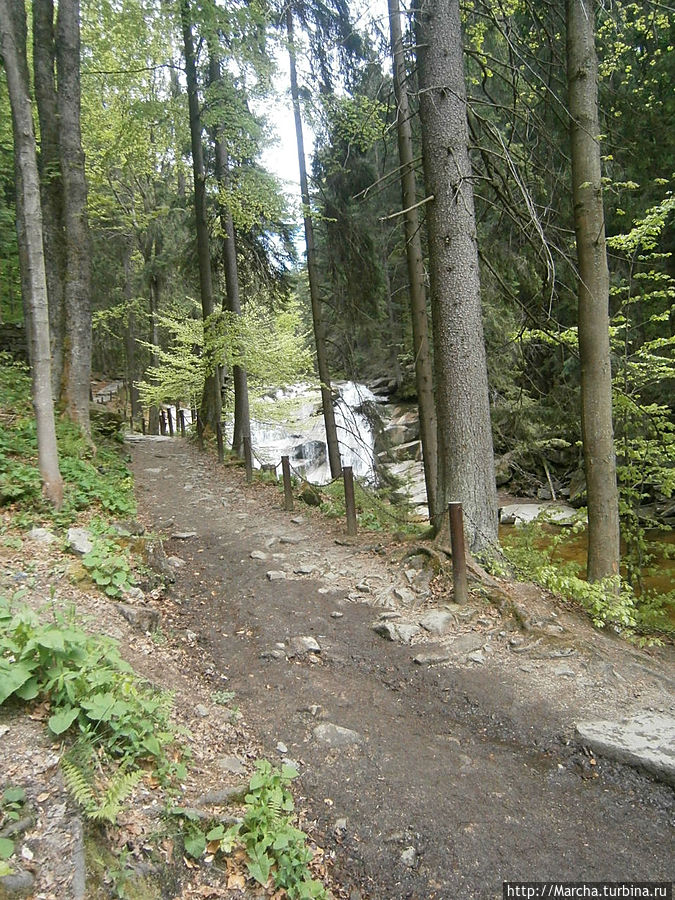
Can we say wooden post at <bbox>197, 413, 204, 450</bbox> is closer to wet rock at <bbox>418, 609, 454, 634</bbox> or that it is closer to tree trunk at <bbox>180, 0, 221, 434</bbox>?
tree trunk at <bbox>180, 0, 221, 434</bbox>

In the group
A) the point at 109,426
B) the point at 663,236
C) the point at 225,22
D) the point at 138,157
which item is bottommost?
the point at 109,426

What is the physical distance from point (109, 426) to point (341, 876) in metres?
10.1

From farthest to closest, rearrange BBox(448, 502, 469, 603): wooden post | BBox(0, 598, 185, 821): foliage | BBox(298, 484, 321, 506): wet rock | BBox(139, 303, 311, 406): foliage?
1. BBox(139, 303, 311, 406): foliage
2. BBox(298, 484, 321, 506): wet rock
3. BBox(448, 502, 469, 603): wooden post
4. BBox(0, 598, 185, 821): foliage

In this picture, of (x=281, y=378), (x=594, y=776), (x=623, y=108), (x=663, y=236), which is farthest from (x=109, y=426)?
(x=663, y=236)

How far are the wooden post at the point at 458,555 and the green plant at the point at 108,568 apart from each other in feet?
10.2

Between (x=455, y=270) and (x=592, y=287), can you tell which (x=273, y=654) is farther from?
(x=592, y=287)

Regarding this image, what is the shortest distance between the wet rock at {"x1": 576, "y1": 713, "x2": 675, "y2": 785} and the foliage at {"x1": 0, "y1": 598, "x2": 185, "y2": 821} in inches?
103

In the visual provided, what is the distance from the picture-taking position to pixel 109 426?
10945 millimetres

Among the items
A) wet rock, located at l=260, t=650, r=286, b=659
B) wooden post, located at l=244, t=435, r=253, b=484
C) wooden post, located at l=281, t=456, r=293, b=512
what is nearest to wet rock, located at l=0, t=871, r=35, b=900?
wet rock, located at l=260, t=650, r=286, b=659

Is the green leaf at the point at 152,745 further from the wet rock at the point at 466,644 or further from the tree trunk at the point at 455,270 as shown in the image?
the tree trunk at the point at 455,270

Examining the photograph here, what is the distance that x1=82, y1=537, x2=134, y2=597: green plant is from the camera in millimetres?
4636

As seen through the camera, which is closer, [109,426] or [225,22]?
[225,22]

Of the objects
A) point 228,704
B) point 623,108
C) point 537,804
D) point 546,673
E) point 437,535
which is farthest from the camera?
point 623,108

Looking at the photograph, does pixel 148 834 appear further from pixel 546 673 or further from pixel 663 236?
pixel 663 236
